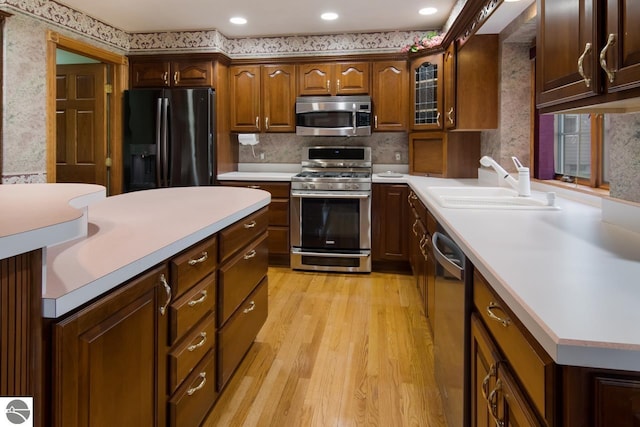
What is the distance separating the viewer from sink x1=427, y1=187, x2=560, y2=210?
6.87 feet

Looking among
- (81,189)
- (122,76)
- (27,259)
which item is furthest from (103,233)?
(122,76)

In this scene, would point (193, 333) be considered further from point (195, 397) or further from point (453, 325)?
point (453, 325)

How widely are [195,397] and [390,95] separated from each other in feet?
11.8

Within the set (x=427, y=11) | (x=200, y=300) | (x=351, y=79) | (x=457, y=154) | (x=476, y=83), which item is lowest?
(x=200, y=300)

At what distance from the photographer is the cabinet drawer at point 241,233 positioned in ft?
6.23

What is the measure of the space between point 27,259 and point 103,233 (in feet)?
2.31

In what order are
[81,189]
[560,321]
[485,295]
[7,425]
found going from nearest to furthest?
1. [560,321]
2. [7,425]
3. [485,295]
4. [81,189]

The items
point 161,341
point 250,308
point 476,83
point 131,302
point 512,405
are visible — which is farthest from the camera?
point 476,83

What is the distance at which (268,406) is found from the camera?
6.64 feet

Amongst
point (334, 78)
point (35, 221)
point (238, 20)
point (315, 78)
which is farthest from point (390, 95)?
point (35, 221)

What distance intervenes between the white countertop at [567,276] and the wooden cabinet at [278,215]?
2.70 m

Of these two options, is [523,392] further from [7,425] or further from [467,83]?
[467,83]

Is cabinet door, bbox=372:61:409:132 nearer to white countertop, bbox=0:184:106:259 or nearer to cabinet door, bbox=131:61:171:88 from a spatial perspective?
cabinet door, bbox=131:61:171:88

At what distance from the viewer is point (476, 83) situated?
138 inches
